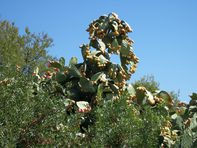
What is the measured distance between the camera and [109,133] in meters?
4.28

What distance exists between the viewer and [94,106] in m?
5.51

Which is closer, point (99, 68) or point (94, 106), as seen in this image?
point (94, 106)

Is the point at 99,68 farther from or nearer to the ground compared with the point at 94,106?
farther from the ground

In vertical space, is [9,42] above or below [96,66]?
above

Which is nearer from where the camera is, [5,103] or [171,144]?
[5,103]

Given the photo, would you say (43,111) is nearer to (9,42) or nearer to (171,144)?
(171,144)

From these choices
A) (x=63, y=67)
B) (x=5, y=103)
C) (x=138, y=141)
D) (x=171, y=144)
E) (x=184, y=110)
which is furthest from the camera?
(x=184, y=110)

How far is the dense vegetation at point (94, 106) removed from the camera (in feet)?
14.2

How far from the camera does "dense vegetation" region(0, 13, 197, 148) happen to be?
4.32 m

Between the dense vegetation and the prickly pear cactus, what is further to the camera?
the prickly pear cactus

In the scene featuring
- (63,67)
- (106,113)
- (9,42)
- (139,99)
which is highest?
(9,42)

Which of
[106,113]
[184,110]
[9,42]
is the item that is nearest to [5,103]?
[106,113]

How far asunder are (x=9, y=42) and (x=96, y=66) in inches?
965

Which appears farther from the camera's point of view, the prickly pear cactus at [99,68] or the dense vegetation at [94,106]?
the prickly pear cactus at [99,68]
